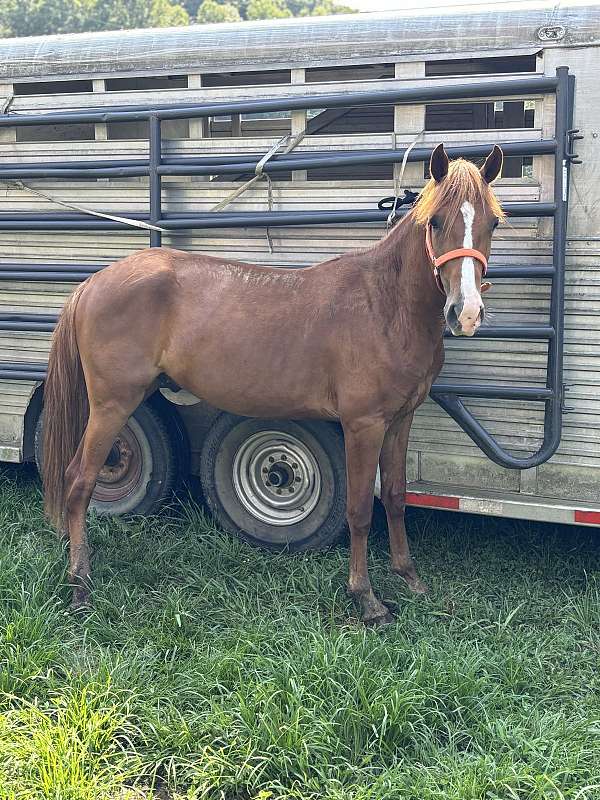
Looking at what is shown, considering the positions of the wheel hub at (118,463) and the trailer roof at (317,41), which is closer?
the trailer roof at (317,41)

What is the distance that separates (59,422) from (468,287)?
237 centimetres

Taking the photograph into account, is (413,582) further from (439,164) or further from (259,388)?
(439,164)

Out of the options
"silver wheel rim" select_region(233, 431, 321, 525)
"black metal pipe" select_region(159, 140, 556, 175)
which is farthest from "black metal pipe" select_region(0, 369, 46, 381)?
"black metal pipe" select_region(159, 140, 556, 175)

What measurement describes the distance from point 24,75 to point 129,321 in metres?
1.82

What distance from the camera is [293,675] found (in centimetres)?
343

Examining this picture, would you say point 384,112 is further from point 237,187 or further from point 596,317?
point 596,317

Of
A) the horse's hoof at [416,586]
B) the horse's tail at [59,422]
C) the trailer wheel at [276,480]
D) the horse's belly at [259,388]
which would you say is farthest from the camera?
the trailer wheel at [276,480]

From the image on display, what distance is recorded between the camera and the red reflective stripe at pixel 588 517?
13.7 ft

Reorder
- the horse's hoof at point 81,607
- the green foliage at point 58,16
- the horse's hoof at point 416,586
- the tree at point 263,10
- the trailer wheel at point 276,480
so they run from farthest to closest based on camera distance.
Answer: the tree at point 263,10 → the green foliage at point 58,16 → the trailer wheel at point 276,480 → the horse's hoof at point 416,586 → the horse's hoof at point 81,607

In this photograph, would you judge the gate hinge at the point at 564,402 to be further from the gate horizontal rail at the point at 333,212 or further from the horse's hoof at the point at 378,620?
the horse's hoof at the point at 378,620

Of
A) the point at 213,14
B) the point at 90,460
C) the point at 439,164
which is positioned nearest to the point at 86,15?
the point at 213,14

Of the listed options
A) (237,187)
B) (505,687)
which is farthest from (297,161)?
(505,687)

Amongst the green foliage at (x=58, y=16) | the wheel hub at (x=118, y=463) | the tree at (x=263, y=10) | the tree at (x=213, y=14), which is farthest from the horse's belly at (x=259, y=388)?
the tree at (x=263, y=10)

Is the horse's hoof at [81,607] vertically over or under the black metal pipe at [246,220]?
under
